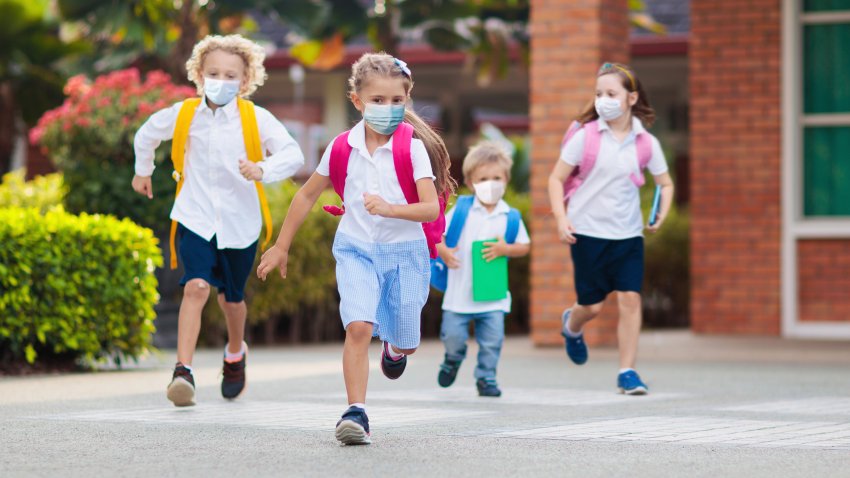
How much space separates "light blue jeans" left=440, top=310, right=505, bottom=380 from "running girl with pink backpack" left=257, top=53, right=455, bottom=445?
88.6 inches

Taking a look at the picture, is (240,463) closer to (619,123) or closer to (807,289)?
(619,123)

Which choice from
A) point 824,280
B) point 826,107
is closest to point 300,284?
point 824,280

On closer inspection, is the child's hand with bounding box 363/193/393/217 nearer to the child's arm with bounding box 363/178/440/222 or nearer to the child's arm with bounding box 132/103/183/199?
the child's arm with bounding box 363/178/440/222

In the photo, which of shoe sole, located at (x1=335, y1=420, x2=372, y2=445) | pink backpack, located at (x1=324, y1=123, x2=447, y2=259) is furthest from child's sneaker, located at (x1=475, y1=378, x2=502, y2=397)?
shoe sole, located at (x1=335, y1=420, x2=372, y2=445)

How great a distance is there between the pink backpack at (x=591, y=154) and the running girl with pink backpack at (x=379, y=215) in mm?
2624

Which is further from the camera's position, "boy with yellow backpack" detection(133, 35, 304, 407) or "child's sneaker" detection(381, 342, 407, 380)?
"boy with yellow backpack" detection(133, 35, 304, 407)

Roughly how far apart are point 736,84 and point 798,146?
0.81m

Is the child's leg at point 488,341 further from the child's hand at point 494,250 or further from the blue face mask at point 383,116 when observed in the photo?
the blue face mask at point 383,116

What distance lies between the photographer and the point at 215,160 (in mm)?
8242

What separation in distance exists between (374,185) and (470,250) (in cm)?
257

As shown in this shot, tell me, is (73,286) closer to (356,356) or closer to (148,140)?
(148,140)

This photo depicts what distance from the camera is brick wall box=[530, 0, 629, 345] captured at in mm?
12773

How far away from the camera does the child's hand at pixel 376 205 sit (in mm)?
6273

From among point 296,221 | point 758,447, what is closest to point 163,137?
point 296,221
